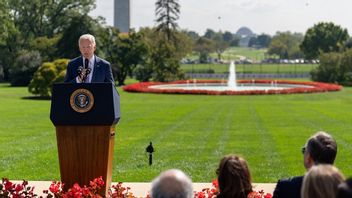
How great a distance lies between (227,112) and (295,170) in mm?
14623

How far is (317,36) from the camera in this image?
345 ft

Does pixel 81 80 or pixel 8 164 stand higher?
pixel 81 80

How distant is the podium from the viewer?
7086 millimetres

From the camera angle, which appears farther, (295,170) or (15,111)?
(15,111)

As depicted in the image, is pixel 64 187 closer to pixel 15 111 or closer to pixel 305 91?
pixel 15 111

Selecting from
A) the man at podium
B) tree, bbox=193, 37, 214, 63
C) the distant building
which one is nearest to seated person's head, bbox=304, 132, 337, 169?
the man at podium

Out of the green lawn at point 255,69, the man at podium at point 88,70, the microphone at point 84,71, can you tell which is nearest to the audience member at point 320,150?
the man at podium at point 88,70

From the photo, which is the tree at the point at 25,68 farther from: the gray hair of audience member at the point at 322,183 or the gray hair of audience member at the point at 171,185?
the gray hair of audience member at the point at 322,183

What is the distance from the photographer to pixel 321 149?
4.63 meters

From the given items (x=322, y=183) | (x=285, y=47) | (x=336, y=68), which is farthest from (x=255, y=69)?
(x=322, y=183)

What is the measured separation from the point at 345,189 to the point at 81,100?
173 inches

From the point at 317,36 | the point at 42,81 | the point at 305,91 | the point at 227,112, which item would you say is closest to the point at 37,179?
the point at 227,112

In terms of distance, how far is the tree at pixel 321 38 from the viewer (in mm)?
103688

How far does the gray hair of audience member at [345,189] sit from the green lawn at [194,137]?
7.35 m
